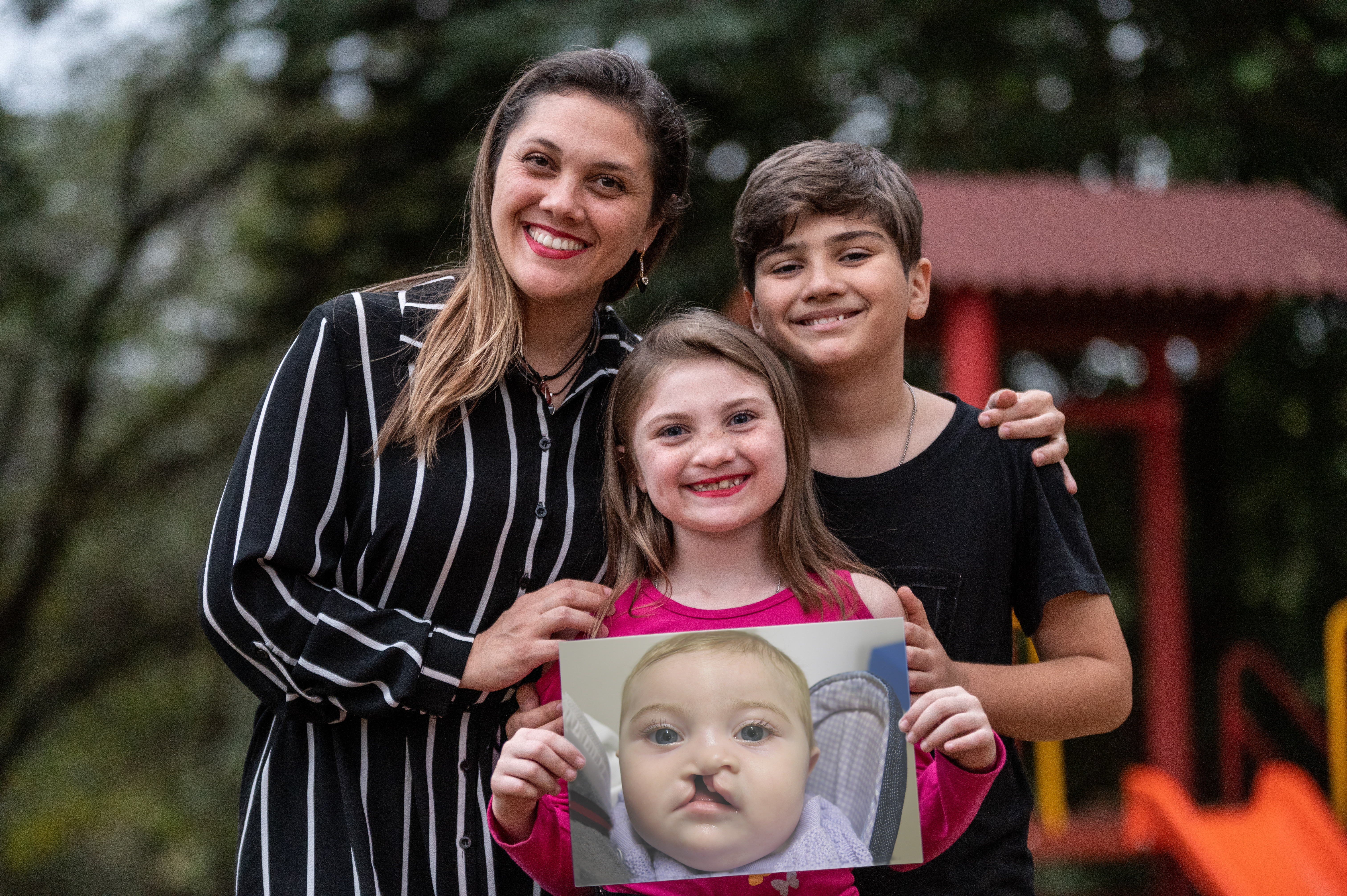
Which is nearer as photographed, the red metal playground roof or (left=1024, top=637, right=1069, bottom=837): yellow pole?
the red metal playground roof

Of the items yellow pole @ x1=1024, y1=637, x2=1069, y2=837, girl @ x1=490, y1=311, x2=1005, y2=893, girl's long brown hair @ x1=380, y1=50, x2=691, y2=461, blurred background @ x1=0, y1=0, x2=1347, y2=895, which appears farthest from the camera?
blurred background @ x1=0, y1=0, x2=1347, y2=895

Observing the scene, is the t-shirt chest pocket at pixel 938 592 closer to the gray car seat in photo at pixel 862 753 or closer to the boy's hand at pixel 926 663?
the boy's hand at pixel 926 663

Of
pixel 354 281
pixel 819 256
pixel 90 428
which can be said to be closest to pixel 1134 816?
pixel 819 256

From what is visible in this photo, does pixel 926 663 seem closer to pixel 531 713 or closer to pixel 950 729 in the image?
pixel 950 729

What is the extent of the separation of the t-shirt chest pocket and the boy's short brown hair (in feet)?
2.00

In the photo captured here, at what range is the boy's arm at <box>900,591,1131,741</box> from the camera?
6.97 ft

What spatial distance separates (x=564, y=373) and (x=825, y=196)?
63cm

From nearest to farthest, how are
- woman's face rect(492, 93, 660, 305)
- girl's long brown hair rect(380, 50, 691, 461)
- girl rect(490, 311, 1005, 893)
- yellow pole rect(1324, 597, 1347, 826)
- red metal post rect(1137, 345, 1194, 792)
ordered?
girl rect(490, 311, 1005, 893), girl's long brown hair rect(380, 50, 691, 461), woman's face rect(492, 93, 660, 305), yellow pole rect(1324, 597, 1347, 826), red metal post rect(1137, 345, 1194, 792)

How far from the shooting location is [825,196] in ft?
7.54

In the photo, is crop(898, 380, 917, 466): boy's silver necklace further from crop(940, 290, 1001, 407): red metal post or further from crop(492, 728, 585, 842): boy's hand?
crop(940, 290, 1001, 407): red metal post

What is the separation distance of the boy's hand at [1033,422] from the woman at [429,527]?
2 centimetres

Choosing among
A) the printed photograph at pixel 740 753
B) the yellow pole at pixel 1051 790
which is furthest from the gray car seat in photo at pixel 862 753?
the yellow pole at pixel 1051 790

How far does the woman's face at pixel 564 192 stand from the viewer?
2.26 m

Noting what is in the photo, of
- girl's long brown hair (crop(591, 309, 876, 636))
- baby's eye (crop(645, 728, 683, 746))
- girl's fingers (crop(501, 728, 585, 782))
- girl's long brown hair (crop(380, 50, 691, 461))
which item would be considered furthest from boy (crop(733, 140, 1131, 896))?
girl's fingers (crop(501, 728, 585, 782))
